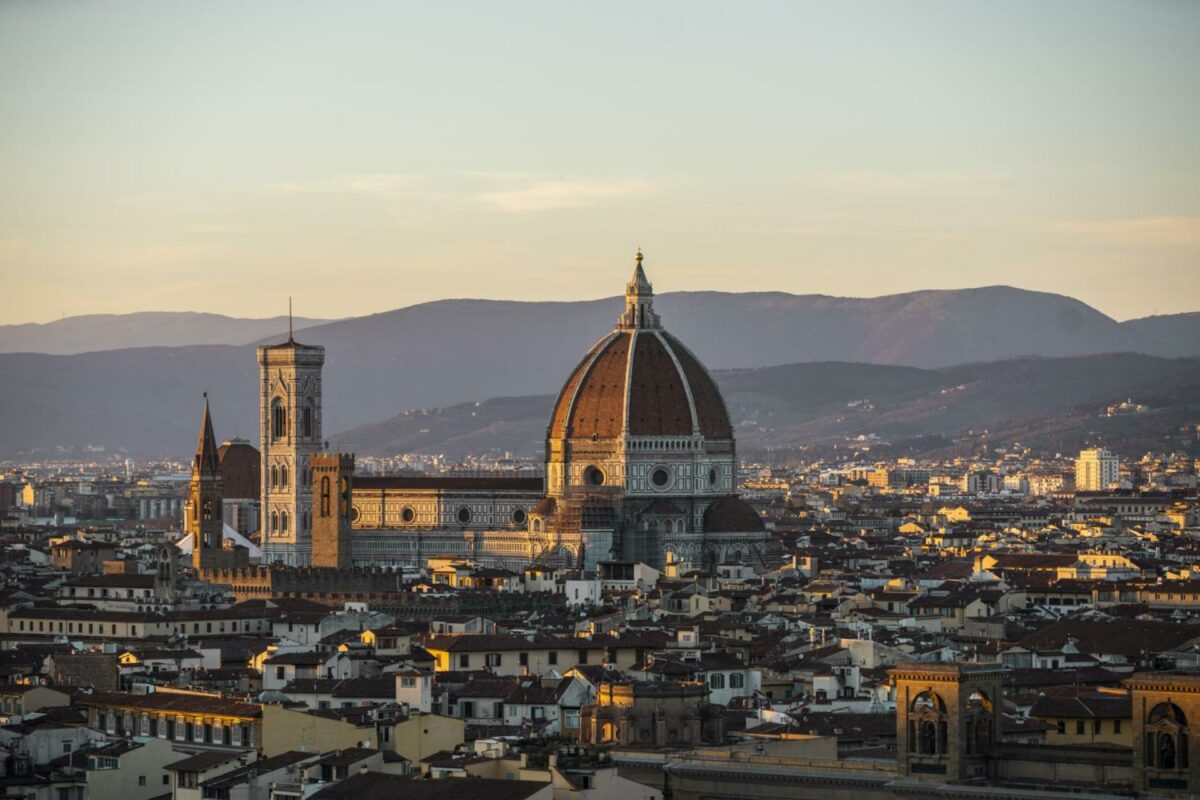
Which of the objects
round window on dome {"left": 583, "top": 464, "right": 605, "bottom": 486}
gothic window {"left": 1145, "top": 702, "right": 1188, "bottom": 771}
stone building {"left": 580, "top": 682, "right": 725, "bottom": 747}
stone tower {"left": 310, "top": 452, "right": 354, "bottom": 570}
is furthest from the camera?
round window on dome {"left": 583, "top": 464, "right": 605, "bottom": 486}

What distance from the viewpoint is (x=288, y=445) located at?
12888 cm

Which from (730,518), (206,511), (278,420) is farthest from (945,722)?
(278,420)

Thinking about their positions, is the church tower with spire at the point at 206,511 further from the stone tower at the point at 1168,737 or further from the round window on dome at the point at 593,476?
the stone tower at the point at 1168,737

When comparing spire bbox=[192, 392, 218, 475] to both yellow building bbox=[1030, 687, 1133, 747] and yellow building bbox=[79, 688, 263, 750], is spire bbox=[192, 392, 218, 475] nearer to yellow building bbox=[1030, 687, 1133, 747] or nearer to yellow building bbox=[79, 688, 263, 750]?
yellow building bbox=[79, 688, 263, 750]

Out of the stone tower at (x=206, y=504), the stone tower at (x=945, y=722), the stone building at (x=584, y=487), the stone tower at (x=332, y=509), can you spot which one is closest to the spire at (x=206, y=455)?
the stone tower at (x=206, y=504)

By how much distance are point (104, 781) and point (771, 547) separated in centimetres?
7452

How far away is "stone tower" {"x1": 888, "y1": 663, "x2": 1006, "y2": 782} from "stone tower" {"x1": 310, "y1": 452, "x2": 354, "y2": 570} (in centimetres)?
7795

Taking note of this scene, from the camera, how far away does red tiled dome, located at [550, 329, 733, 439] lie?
125 meters

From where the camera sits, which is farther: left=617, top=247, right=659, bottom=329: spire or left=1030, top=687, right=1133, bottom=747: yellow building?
left=617, top=247, right=659, bottom=329: spire

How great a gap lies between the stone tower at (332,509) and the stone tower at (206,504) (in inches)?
137

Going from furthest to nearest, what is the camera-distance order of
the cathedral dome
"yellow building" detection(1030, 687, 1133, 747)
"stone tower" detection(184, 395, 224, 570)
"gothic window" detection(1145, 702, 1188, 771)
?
1. the cathedral dome
2. "stone tower" detection(184, 395, 224, 570)
3. "yellow building" detection(1030, 687, 1133, 747)
4. "gothic window" detection(1145, 702, 1188, 771)

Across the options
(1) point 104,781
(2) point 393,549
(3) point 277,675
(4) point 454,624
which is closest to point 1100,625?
(4) point 454,624

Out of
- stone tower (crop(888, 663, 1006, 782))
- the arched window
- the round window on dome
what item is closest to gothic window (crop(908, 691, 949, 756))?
stone tower (crop(888, 663, 1006, 782))

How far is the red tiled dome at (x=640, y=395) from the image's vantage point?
411ft
